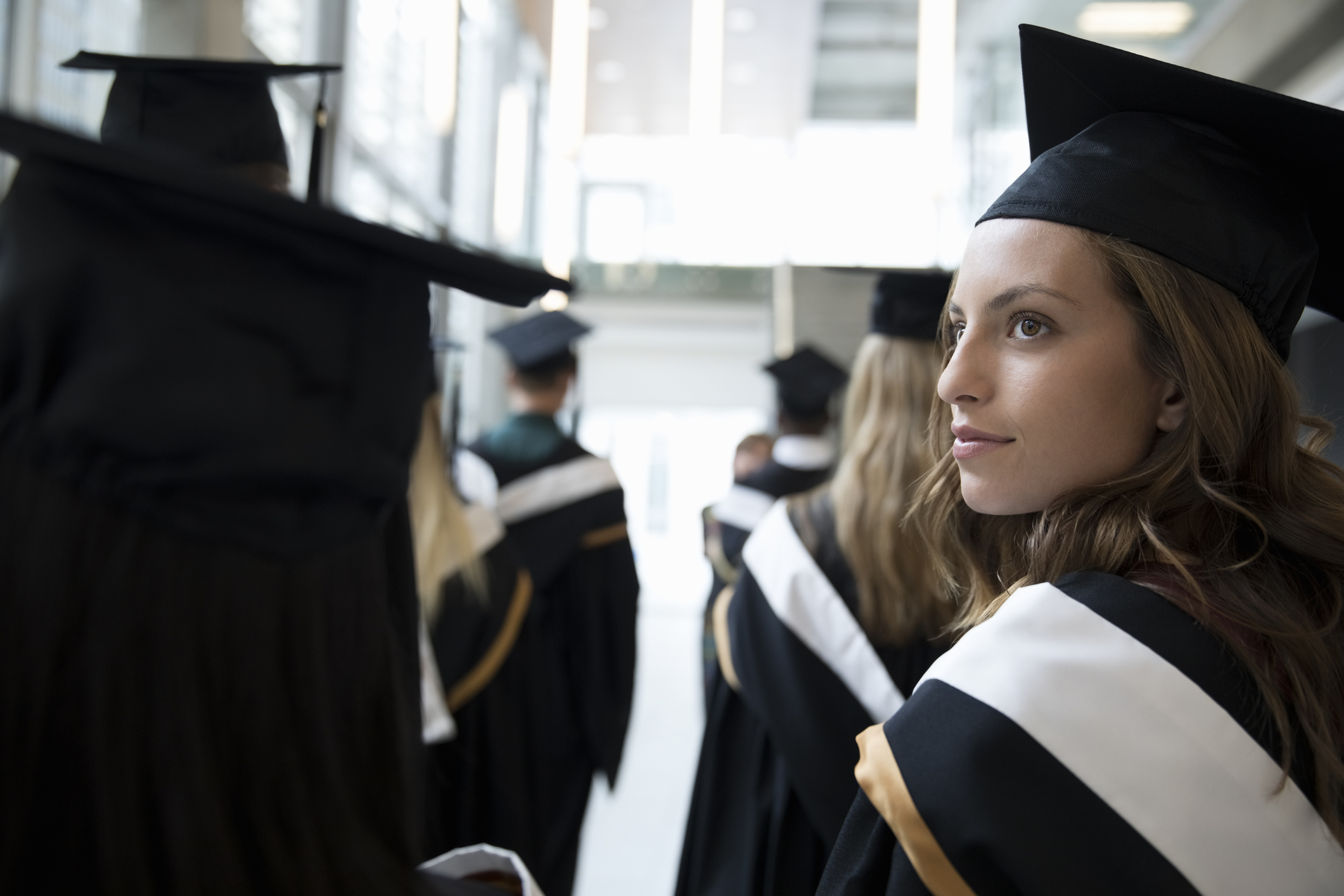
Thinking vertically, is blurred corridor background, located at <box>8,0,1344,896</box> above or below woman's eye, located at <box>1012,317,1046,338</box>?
above

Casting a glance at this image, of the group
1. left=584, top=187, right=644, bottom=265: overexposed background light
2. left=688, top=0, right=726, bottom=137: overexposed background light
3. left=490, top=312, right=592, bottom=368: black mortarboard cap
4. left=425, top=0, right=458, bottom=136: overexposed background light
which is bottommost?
left=490, top=312, right=592, bottom=368: black mortarboard cap

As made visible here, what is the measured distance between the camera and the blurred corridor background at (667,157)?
3.44 m

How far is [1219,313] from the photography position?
1002mm

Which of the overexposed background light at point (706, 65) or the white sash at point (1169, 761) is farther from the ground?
the overexposed background light at point (706, 65)

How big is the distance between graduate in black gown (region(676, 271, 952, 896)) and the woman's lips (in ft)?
2.93

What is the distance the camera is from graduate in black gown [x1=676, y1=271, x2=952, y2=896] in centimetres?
200

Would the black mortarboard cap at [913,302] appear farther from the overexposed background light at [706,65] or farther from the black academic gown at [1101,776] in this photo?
the overexposed background light at [706,65]

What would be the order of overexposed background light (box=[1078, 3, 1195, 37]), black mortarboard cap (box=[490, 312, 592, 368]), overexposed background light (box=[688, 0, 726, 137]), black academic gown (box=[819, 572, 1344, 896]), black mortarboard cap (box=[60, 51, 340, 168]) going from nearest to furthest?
black academic gown (box=[819, 572, 1344, 896])
black mortarboard cap (box=[60, 51, 340, 168])
black mortarboard cap (box=[490, 312, 592, 368])
overexposed background light (box=[1078, 3, 1195, 37])
overexposed background light (box=[688, 0, 726, 137])

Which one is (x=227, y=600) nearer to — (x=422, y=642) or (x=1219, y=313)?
(x=1219, y=313)

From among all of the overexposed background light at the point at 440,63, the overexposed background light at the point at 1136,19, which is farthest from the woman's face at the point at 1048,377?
the overexposed background light at the point at 440,63

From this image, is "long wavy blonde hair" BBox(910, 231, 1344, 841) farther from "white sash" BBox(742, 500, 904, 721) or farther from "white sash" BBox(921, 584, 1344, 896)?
"white sash" BBox(742, 500, 904, 721)

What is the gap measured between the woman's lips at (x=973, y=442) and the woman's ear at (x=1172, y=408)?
0.16 m

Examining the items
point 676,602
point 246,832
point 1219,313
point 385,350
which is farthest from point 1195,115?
point 676,602

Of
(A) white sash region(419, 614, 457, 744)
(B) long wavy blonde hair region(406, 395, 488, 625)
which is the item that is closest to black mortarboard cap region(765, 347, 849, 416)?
(B) long wavy blonde hair region(406, 395, 488, 625)
